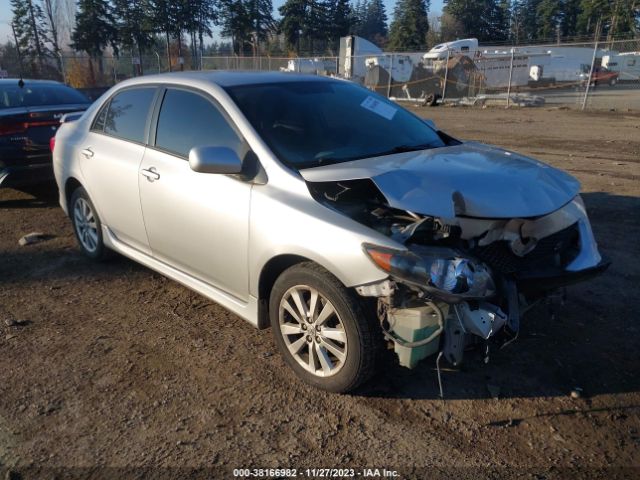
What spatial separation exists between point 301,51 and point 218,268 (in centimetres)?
6873

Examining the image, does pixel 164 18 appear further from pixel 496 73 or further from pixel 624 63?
pixel 624 63

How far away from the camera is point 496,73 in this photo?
82.9 ft

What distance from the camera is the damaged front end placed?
2.58 metres

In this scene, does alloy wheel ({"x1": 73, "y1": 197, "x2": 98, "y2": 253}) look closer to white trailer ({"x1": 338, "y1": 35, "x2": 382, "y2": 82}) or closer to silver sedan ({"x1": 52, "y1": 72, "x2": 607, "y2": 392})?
silver sedan ({"x1": 52, "y1": 72, "x2": 607, "y2": 392})

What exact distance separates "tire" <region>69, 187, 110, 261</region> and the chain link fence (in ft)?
55.6

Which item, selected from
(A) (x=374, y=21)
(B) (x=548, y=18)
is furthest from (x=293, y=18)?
(A) (x=374, y=21)

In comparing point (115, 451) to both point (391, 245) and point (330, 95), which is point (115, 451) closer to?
point (391, 245)

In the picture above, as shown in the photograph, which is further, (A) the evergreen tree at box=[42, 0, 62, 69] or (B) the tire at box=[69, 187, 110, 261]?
(A) the evergreen tree at box=[42, 0, 62, 69]

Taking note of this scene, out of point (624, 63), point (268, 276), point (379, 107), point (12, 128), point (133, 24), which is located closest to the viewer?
point (268, 276)

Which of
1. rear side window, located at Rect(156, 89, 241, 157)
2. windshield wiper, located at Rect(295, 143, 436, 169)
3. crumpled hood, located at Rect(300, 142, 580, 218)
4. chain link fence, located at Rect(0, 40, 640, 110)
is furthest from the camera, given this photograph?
chain link fence, located at Rect(0, 40, 640, 110)

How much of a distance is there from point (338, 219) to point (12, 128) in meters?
5.65

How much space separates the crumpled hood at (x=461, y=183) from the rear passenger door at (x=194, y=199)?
0.61m

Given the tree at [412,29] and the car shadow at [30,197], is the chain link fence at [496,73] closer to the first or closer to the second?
the car shadow at [30,197]

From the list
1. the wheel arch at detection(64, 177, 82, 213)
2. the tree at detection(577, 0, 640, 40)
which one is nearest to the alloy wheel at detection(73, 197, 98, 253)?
the wheel arch at detection(64, 177, 82, 213)
